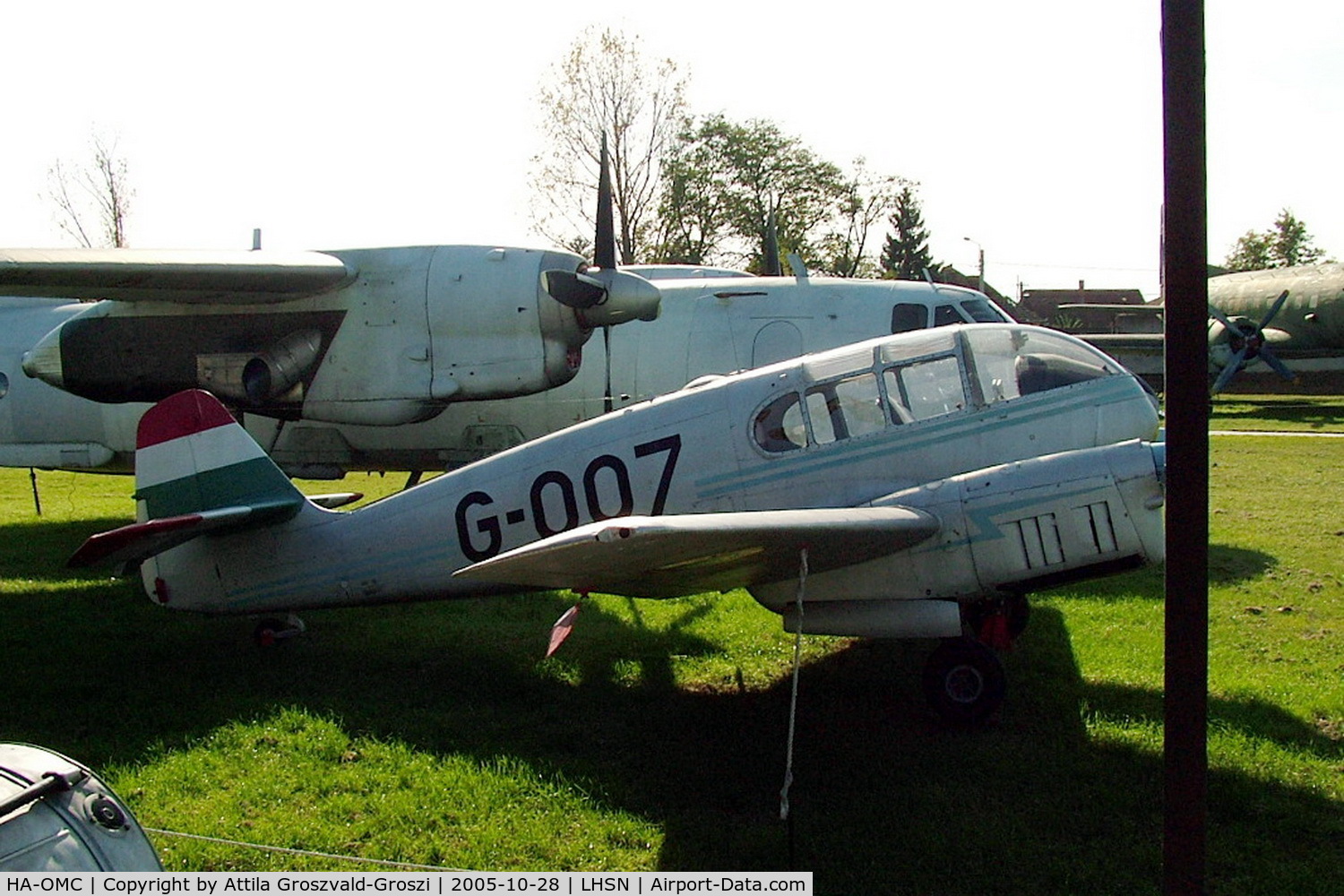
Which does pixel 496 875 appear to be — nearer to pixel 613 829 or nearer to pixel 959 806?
pixel 613 829

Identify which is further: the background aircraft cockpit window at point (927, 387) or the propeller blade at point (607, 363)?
the propeller blade at point (607, 363)

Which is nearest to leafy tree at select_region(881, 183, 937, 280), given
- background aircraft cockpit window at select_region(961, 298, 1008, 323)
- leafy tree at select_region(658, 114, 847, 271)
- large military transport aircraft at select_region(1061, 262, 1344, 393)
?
leafy tree at select_region(658, 114, 847, 271)

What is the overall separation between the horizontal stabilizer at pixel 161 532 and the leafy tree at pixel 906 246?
183 ft

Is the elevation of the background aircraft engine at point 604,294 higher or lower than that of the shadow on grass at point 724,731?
higher

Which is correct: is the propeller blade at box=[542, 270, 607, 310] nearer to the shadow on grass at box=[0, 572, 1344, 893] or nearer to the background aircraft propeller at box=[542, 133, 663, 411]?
the background aircraft propeller at box=[542, 133, 663, 411]

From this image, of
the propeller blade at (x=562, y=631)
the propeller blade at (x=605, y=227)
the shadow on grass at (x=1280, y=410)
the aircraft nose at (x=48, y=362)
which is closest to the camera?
the propeller blade at (x=562, y=631)

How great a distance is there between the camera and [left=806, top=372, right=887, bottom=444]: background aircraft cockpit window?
7133 millimetres

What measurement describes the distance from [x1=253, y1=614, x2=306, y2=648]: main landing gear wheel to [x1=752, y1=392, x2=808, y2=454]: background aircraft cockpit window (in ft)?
13.1

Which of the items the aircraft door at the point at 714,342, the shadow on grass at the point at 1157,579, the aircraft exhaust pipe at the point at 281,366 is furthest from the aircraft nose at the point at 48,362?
the shadow on grass at the point at 1157,579

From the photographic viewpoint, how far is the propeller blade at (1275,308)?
33125 millimetres

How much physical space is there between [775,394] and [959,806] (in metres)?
2.97

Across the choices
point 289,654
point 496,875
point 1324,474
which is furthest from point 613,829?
point 1324,474

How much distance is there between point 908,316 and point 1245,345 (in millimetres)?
26381

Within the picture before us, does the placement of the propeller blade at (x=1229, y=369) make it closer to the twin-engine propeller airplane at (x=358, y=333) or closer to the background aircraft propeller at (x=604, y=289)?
the background aircraft propeller at (x=604, y=289)
